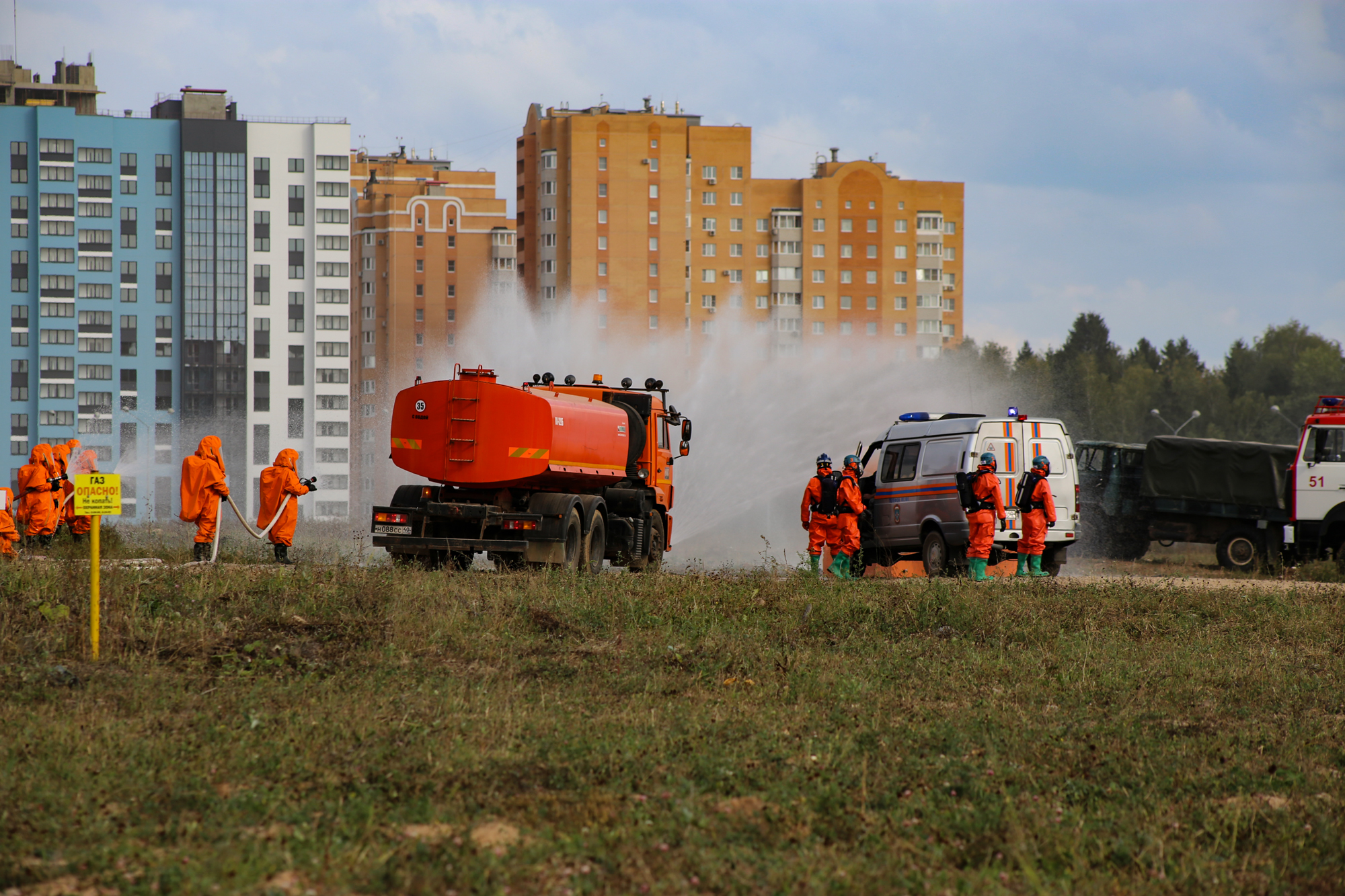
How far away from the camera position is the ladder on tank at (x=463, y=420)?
53.7ft

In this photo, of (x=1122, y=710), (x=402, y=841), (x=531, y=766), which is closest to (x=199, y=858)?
(x=402, y=841)

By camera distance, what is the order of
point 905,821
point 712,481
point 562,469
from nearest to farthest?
point 905,821 < point 562,469 < point 712,481

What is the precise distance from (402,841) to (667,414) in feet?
48.8

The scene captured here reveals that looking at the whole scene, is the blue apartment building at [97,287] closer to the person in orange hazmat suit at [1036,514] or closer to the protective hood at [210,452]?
the protective hood at [210,452]

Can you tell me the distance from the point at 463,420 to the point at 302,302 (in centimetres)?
8751

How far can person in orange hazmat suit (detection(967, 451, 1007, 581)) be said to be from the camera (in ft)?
56.6

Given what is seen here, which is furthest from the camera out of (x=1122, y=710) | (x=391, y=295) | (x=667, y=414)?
(x=391, y=295)

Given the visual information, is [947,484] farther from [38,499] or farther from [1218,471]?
[38,499]

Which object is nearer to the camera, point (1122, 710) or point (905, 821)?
point (905, 821)

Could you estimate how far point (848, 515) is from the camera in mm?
18469

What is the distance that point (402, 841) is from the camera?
5520 millimetres

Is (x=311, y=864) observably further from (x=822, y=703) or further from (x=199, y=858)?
(x=822, y=703)

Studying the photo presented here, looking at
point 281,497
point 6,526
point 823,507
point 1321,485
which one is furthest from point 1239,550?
point 6,526

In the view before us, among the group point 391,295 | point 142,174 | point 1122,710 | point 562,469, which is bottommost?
point 1122,710
